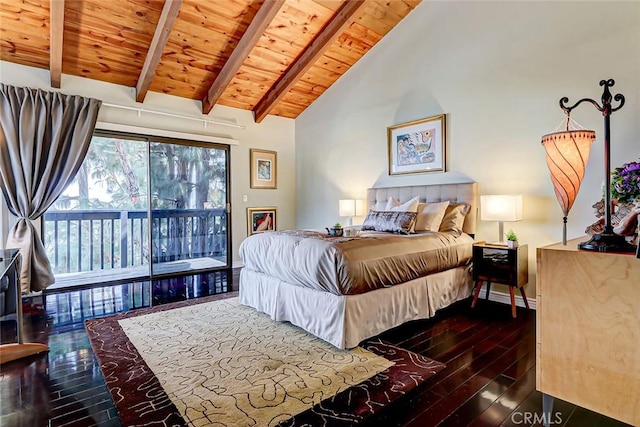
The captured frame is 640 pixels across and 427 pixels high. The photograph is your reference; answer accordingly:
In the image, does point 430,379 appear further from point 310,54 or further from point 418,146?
point 310,54

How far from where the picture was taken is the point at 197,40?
400 cm

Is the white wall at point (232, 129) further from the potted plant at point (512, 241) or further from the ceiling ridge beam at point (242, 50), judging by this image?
the potted plant at point (512, 241)

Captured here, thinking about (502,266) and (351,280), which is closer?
(351,280)

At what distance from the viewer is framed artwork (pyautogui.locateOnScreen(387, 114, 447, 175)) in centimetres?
402

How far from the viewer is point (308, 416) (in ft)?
5.38

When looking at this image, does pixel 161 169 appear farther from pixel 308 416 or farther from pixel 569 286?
pixel 569 286

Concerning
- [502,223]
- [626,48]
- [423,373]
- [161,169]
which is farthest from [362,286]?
[161,169]

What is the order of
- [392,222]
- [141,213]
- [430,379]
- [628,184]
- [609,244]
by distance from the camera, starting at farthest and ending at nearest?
[141,213]
[392,222]
[430,379]
[628,184]
[609,244]

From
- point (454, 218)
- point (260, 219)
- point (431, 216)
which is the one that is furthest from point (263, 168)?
point (454, 218)

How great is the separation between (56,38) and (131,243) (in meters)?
3.01

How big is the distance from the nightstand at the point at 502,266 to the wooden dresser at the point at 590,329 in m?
1.65

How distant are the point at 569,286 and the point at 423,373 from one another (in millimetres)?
1034

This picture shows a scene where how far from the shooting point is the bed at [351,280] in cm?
237

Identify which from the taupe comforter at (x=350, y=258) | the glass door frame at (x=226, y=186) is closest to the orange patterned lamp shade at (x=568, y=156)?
the taupe comforter at (x=350, y=258)
